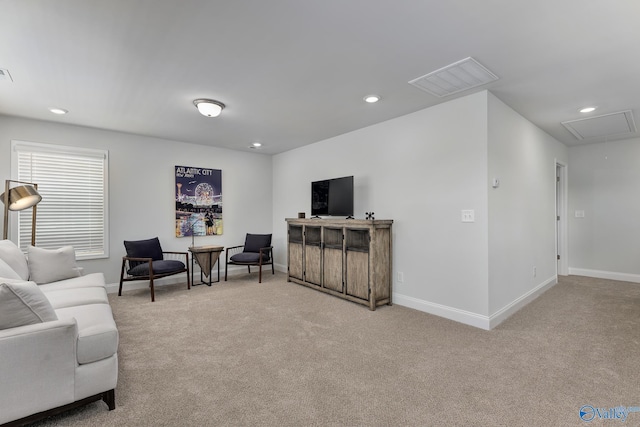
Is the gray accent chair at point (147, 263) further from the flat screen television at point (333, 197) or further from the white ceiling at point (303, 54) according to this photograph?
the flat screen television at point (333, 197)

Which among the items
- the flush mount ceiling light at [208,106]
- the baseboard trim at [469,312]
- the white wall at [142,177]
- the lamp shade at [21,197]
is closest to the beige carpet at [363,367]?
the baseboard trim at [469,312]

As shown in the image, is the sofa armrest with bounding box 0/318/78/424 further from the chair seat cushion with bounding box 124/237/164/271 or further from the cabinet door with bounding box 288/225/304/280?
the cabinet door with bounding box 288/225/304/280

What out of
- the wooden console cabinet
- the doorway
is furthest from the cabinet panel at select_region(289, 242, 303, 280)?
the doorway

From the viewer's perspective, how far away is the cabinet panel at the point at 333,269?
13.3 feet

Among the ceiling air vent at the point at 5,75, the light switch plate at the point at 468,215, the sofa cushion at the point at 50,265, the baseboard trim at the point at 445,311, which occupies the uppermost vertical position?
the ceiling air vent at the point at 5,75

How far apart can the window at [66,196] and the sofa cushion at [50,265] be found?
41.6 inches

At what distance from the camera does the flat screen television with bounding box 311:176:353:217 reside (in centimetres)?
425

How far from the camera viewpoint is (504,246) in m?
3.27

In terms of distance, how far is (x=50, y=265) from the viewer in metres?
3.15

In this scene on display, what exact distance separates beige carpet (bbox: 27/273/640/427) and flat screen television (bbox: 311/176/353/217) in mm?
1397

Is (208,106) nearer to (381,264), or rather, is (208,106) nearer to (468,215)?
(381,264)

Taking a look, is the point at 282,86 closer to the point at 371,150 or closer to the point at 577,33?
the point at 371,150

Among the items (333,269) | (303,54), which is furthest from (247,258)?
(303,54)

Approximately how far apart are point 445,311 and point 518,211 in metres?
1.53
